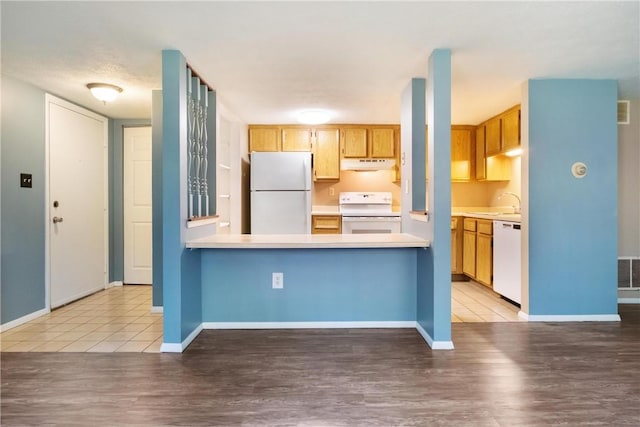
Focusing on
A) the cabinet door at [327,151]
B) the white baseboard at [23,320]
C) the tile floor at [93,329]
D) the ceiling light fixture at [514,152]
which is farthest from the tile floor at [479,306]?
the white baseboard at [23,320]

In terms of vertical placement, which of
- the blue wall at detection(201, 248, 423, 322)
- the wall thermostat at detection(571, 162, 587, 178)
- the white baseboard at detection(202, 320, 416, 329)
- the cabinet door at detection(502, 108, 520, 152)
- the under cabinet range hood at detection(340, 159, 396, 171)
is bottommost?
the white baseboard at detection(202, 320, 416, 329)

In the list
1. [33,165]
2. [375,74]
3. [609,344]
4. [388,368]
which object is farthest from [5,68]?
[609,344]

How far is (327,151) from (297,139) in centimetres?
43

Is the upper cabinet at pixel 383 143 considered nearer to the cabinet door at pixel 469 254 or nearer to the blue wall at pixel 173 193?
the cabinet door at pixel 469 254

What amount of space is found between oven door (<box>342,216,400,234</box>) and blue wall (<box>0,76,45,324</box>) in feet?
10.2

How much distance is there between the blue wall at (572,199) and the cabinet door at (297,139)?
263 centimetres

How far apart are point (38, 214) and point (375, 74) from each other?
10.5 ft

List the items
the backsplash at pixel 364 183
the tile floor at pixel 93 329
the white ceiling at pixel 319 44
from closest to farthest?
the white ceiling at pixel 319 44 < the tile floor at pixel 93 329 < the backsplash at pixel 364 183

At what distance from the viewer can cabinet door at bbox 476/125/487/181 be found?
4.66 m

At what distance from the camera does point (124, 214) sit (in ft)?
14.8

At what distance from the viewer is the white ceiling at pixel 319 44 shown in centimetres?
197

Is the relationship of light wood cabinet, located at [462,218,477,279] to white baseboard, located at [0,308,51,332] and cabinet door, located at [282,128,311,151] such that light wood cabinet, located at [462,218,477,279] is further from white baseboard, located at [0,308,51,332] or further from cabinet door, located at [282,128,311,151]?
white baseboard, located at [0,308,51,332]

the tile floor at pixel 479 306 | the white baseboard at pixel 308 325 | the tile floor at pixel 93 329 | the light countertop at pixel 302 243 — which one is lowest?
the tile floor at pixel 93 329

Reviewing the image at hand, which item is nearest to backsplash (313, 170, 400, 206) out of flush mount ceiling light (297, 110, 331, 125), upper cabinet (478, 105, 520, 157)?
flush mount ceiling light (297, 110, 331, 125)
